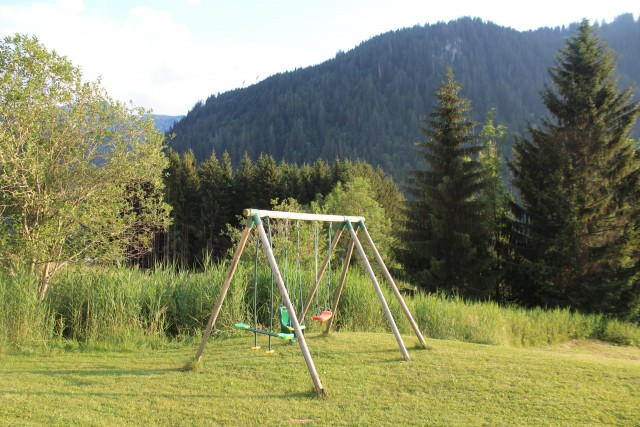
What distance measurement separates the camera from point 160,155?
11.2 m

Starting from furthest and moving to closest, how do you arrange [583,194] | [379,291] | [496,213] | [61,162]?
[496,213], [583,194], [61,162], [379,291]

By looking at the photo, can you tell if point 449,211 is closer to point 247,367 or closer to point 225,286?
point 247,367

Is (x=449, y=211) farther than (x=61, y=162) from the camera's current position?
Yes

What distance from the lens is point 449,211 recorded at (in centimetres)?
2366

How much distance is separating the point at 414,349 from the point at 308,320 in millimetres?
2681

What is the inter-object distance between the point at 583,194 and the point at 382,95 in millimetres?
145537

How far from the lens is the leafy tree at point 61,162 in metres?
9.05

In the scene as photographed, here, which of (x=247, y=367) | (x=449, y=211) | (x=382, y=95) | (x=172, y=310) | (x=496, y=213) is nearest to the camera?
(x=247, y=367)

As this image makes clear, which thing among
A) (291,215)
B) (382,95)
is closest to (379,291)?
(291,215)

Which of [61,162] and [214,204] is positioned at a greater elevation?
[214,204]

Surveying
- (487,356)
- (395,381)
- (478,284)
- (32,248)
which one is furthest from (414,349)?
(478,284)

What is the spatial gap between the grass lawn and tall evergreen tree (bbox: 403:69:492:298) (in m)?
15.8

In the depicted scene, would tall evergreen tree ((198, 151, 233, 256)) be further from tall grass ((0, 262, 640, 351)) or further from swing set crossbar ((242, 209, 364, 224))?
swing set crossbar ((242, 209, 364, 224))

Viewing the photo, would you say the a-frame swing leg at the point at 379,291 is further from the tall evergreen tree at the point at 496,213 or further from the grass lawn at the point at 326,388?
the tall evergreen tree at the point at 496,213
